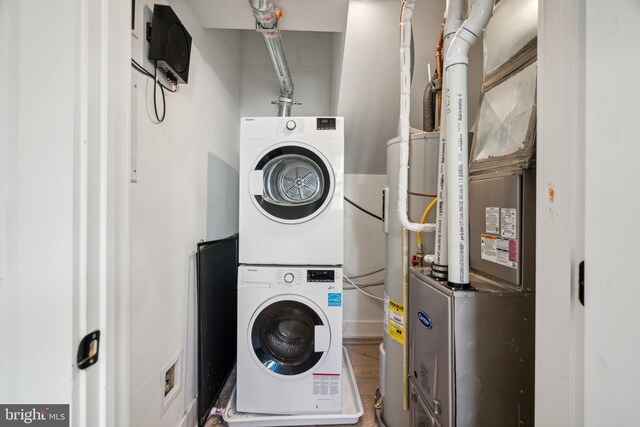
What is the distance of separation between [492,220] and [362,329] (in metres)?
1.83

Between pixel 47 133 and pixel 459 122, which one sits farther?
pixel 459 122

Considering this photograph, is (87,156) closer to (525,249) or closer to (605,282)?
(605,282)

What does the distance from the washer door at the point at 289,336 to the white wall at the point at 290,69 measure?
1.78 metres

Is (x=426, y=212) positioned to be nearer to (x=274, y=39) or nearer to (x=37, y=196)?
(x=37, y=196)

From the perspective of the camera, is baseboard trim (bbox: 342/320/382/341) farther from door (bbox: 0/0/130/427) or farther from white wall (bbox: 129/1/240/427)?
door (bbox: 0/0/130/427)

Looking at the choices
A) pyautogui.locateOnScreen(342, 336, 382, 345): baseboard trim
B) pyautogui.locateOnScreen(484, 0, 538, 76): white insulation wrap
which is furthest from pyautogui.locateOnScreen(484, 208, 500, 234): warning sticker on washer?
pyautogui.locateOnScreen(342, 336, 382, 345): baseboard trim

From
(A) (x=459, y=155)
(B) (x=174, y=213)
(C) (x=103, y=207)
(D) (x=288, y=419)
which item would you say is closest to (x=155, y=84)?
(B) (x=174, y=213)

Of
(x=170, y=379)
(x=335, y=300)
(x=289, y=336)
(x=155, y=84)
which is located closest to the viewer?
(x=155, y=84)

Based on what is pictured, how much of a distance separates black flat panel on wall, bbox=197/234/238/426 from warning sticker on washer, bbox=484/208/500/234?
138 centimetres

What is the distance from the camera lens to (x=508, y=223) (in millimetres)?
775

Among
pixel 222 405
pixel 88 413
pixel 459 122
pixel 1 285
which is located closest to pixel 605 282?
pixel 459 122

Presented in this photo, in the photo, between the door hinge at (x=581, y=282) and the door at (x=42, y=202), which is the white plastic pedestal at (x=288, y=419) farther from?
the door hinge at (x=581, y=282)

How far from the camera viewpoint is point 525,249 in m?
0.73

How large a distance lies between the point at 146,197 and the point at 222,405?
4.58 feet
